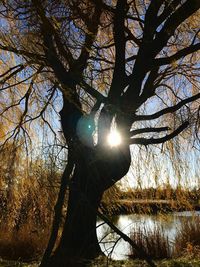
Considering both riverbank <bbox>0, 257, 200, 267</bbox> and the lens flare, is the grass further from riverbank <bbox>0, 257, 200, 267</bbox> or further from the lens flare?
the lens flare

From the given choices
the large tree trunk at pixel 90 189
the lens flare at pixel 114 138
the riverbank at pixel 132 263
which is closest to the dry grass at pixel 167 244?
the riverbank at pixel 132 263

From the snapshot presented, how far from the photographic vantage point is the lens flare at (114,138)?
5.67 m

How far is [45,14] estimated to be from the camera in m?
5.14

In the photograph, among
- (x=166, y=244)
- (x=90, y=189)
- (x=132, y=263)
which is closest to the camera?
(x=132, y=263)

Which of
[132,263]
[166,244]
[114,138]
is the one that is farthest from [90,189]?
[166,244]

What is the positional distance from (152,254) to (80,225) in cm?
118

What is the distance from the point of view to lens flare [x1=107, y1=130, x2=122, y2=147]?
5673mm

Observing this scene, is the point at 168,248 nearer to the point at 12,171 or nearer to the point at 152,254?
the point at 152,254

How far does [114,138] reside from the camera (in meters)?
5.86

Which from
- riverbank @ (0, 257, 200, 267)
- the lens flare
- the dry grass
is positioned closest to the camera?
riverbank @ (0, 257, 200, 267)

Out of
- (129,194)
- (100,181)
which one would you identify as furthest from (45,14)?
(129,194)

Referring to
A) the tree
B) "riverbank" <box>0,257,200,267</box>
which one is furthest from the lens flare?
"riverbank" <box>0,257,200,267</box>

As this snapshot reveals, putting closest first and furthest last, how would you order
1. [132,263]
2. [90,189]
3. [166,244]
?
1. [132,263]
2. [90,189]
3. [166,244]

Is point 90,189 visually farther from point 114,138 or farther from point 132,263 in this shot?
point 132,263
